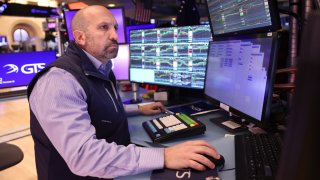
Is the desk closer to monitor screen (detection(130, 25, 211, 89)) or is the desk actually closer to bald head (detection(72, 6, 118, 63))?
monitor screen (detection(130, 25, 211, 89))

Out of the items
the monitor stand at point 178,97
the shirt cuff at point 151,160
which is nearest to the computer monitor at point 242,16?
the monitor stand at point 178,97

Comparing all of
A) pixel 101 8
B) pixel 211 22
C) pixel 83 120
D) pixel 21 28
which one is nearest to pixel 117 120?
pixel 83 120

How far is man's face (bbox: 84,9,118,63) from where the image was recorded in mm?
1274

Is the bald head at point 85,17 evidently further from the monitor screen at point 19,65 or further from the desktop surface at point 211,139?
the monitor screen at point 19,65

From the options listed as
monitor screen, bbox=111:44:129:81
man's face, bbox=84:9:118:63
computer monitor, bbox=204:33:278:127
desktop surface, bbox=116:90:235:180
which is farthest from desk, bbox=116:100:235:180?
monitor screen, bbox=111:44:129:81

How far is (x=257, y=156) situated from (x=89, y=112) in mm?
659

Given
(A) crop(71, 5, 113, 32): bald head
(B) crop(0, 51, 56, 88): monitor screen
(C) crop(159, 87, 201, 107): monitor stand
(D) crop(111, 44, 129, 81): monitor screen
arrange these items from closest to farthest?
(A) crop(71, 5, 113, 32): bald head → (C) crop(159, 87, 201, 107): monitor stand → (D) crop(111, 44, 129, 81): monitor screen → (B) crop(0, 51, 56, 88): monitor screen

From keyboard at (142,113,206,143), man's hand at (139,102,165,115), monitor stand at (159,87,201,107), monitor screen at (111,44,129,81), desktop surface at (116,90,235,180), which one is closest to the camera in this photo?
desktop surface at (116,90,235,180)

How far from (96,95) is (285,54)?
3.84 ft

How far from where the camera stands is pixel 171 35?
1.76 metres

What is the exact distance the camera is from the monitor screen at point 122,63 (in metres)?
2.33

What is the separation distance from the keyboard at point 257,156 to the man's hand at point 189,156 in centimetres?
9

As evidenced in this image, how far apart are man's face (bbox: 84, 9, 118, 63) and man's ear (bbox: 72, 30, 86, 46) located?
16 millimetres

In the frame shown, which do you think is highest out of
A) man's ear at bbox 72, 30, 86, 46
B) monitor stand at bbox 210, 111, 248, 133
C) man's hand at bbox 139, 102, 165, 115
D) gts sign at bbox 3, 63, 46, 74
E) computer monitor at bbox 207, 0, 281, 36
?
computer monitor at bbox 207, 0, 281, 36
